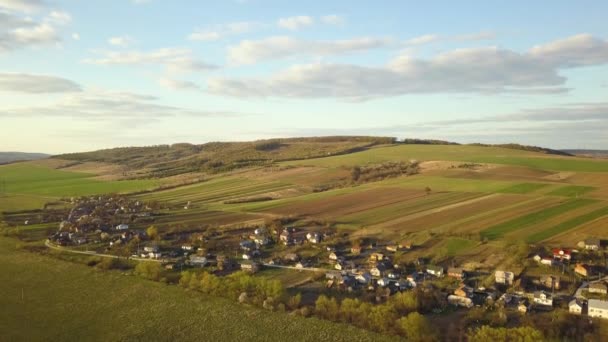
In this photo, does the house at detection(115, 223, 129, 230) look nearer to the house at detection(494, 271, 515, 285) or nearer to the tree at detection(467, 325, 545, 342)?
the house at detection(494, 271, 515, 285)

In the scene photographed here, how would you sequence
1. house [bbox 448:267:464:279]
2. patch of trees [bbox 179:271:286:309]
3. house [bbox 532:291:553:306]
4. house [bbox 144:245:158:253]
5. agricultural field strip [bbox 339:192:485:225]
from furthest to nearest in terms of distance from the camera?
agricultural field strip [bbox 339:192:485:225], house [bbox 144:245:158:253], house [bbox 448:267:464:279], patch of trees [bbox 179:271:286:309], house [bbox 532:291:553:306]

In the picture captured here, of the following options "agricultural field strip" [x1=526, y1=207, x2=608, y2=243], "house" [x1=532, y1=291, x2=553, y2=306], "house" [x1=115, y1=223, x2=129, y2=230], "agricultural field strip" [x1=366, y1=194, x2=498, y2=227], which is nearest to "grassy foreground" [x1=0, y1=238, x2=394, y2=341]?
"house" [x1=532, y1=291, x2=553, y2=306]

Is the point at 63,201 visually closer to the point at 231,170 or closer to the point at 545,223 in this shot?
the point at 231,170

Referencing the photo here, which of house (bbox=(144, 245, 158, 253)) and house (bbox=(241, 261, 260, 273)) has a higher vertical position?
house (bbox=(144, 245, 158, 253))

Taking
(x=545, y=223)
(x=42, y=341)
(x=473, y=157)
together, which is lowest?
(x=42, y=341)

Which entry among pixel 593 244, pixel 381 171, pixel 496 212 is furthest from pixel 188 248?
pixel 381 171

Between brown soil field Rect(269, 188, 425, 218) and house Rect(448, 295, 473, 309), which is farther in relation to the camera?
brown soil field Rect(269, 188, 425, 218)

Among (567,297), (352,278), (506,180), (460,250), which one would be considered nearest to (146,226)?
(352,278)

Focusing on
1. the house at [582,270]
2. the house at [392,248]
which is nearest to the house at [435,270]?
the house at [392,248]
